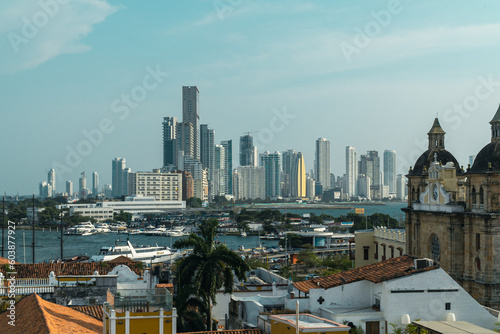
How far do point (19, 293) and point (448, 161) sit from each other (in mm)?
26081

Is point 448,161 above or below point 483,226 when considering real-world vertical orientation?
above

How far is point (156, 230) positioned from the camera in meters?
164

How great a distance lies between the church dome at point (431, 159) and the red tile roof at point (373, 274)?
727 inches

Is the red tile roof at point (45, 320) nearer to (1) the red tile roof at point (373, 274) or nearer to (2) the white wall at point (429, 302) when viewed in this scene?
(1) the red tile roof at point (373, 274)

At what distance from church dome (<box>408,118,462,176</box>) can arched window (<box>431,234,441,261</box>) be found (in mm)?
5538

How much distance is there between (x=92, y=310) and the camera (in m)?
22.2

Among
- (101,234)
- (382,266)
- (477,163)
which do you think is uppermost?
(477,163)

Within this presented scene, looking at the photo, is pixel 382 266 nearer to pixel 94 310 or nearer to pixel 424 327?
pixel 424 327

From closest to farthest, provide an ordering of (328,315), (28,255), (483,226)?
1. (328,315)
2. (483,226)
3. (28,255)

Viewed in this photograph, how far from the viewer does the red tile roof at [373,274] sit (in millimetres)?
19906

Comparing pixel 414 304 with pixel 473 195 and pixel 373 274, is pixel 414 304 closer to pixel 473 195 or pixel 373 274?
pixel 373 274

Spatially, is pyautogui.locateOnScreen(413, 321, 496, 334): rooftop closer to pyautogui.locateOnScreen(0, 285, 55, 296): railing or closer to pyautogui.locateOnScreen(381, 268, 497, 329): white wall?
pyautogui.locateOnScreen(381, 268, 497, 329): white wall

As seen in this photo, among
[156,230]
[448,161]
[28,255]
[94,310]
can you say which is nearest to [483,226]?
[448,161]

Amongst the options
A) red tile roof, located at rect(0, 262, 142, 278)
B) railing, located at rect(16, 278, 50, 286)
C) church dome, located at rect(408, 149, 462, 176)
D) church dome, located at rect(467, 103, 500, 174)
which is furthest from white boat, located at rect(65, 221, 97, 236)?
railing, located at rect(16, 278, 50, 286)
